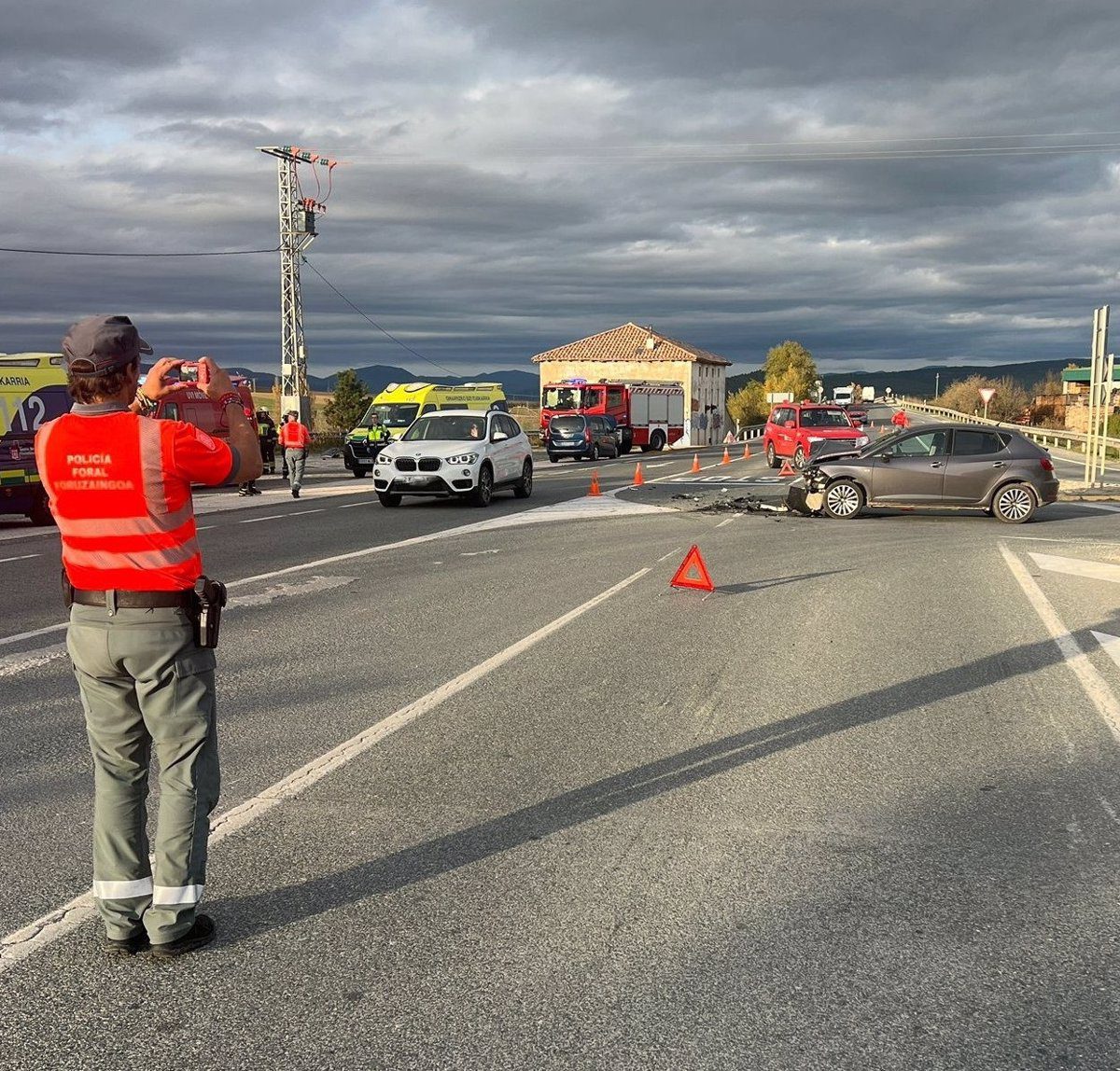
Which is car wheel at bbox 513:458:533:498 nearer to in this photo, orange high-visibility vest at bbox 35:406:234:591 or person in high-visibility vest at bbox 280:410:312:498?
person in high-visibility vest at bbox 280:410:312:498

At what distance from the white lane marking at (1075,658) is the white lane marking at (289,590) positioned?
647 centimetres

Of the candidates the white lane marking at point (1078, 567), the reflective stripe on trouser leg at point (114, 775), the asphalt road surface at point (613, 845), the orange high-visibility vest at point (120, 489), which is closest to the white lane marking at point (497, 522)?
the asphalt road surface at point (613, 845)

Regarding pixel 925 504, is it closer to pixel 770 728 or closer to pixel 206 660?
pixel 770 728

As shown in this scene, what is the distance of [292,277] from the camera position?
1601 inches

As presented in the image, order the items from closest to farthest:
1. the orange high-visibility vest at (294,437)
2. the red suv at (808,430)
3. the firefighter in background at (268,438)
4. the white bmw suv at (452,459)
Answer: the white bmw suv at (452,459) → the orange high-visibility vest at (294,437) → the red suv at (808,430) → the firefighter in background at (268,438)

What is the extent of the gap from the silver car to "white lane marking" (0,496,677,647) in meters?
3.23

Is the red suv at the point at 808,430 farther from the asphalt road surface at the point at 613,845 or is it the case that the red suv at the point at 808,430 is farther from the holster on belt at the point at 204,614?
the holster on belt at the point at 204,614

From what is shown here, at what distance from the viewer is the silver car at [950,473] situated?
1786 centimetres

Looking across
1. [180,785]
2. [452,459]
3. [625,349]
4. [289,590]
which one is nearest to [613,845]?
[180,785]

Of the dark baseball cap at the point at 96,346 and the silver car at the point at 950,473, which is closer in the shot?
the dark baseball cap at the point at 96,346

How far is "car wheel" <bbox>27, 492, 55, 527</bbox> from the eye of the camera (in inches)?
728

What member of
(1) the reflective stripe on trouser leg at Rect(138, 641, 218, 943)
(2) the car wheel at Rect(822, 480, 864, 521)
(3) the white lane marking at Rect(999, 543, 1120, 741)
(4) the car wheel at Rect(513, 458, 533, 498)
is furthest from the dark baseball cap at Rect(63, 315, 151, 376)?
(4) the car wheel at Rect(513, 458, 533, 498)

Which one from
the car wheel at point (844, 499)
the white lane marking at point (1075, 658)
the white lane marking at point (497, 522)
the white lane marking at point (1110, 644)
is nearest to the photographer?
the white lane marking at point (1075, 658)

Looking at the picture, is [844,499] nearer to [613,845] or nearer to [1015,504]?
[1015,504]
